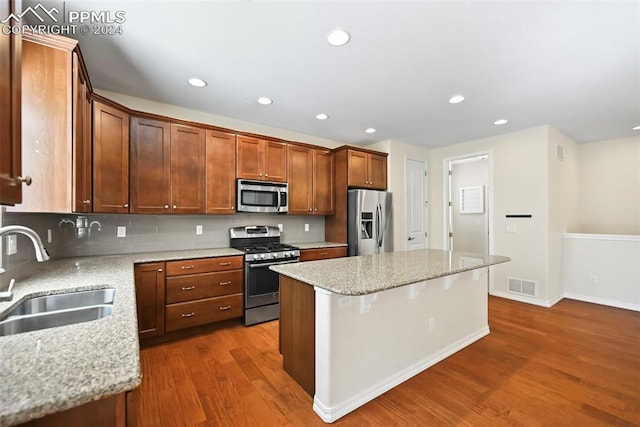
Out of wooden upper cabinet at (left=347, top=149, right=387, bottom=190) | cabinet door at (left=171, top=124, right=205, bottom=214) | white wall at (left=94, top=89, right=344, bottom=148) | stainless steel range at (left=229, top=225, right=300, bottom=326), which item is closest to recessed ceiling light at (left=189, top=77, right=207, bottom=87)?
cabinet door at (left=171, top=124, right=205, bottom=214)

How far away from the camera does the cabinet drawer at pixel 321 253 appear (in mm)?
3606

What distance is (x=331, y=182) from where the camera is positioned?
428 cm

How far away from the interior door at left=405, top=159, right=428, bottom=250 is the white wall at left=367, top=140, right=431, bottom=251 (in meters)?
0.13

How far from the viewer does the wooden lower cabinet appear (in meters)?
0.67

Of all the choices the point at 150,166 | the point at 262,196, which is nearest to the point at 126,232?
the point at 150,166

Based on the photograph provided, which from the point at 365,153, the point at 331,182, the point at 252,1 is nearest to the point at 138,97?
the point at 252,1

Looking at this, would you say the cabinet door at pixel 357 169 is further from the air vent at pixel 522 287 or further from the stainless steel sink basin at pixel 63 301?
the stainless steel sink basin at pixel 63 301

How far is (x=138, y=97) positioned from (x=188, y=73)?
978 millimetres

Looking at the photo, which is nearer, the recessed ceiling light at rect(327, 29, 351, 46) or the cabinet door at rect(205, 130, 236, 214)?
the recessed ceiling light at rect(327, 29, 351, 46)

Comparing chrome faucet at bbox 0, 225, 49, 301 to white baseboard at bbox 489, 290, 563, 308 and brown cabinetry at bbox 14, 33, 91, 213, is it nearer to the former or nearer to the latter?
brown cabinetry at bbox 14, 33, 91, 213

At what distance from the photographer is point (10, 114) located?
91 centimetres

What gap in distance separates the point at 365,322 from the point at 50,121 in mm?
2446

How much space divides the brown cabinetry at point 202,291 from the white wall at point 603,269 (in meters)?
4.96

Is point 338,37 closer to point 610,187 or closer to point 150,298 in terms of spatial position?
point 150,298
